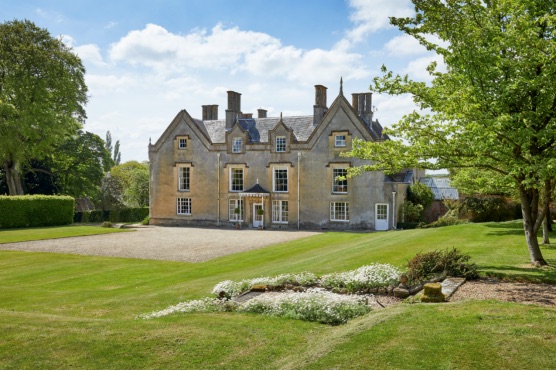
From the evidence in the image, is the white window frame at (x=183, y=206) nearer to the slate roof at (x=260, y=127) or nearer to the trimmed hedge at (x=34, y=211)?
the slate roof at (x=260, y=127)

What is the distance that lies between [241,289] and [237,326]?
4.18 m

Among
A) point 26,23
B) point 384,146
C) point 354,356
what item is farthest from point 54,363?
point 26,23

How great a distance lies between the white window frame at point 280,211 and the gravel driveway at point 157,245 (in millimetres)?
8387

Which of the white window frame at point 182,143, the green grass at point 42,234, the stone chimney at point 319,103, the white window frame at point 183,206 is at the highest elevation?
the stone chimney at point 319,103

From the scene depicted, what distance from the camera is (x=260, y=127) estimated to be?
4431 cm

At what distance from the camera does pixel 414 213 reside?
1548 inches

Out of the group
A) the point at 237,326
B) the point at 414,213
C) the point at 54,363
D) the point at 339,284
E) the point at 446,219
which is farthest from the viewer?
the point at 414,213

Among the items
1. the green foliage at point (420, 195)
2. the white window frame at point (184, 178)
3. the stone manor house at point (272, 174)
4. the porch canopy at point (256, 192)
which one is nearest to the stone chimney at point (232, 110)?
the stone manor house at point (272, 174)

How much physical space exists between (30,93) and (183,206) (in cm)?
1721

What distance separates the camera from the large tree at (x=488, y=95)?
40.3ft

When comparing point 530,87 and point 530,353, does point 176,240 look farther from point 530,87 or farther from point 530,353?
point 530,353

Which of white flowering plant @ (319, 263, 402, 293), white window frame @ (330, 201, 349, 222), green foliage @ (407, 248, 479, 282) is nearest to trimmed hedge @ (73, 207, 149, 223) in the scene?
white window frame @ (330, 201, 349, 222)

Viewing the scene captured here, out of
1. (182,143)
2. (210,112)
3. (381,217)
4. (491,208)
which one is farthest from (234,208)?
(491,208)

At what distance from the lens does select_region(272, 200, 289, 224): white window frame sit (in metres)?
41.6
